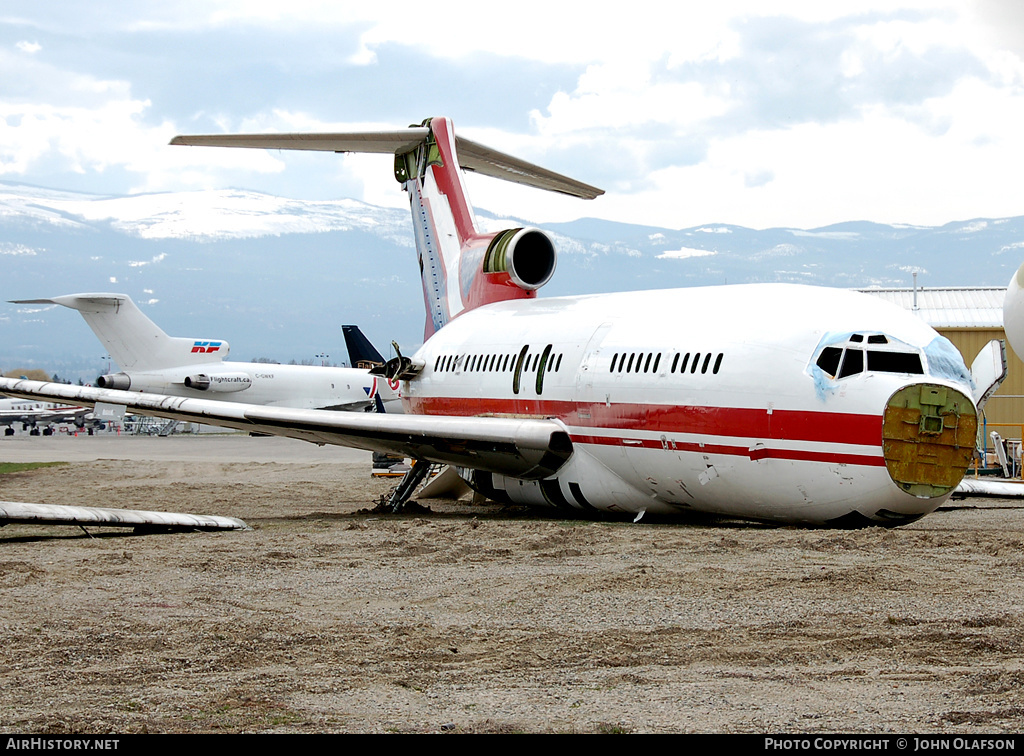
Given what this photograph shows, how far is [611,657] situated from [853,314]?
7.49 metres

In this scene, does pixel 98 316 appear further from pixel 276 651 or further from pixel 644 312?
pixel 276 651

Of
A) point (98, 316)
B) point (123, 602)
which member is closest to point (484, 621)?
point (123, 602)

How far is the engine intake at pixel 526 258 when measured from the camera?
2105cm

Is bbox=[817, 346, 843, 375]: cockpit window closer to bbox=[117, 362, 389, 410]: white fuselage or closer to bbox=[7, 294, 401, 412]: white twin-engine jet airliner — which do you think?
bbox=[7, 294, 401, 412]: white twin-engine jet airliner

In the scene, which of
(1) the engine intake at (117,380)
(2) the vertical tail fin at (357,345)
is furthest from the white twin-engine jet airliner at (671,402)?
(1) the engine intake at (117,380)

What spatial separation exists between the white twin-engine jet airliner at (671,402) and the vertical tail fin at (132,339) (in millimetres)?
29771

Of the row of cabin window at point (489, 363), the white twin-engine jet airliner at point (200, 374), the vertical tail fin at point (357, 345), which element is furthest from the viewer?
the vertical tail fin at point (357, 345)

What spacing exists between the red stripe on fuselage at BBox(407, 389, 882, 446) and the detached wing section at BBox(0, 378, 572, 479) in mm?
332

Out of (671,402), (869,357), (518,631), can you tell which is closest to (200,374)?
(671,402)

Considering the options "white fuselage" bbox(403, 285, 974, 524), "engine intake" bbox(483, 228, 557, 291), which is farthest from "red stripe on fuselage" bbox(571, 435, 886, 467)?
"engine intake" bbox(483, 228, 557, 291)

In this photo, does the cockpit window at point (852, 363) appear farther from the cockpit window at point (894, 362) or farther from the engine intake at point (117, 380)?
the engine intake at point (117, 380)

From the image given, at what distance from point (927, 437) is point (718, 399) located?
2.39 meters

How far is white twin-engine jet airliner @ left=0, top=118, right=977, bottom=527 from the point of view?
12.2 meters

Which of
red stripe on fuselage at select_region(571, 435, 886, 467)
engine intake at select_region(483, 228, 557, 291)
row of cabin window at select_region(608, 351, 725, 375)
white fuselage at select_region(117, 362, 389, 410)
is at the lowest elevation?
white fuselage at select_region(117, 362, 389, 410)
